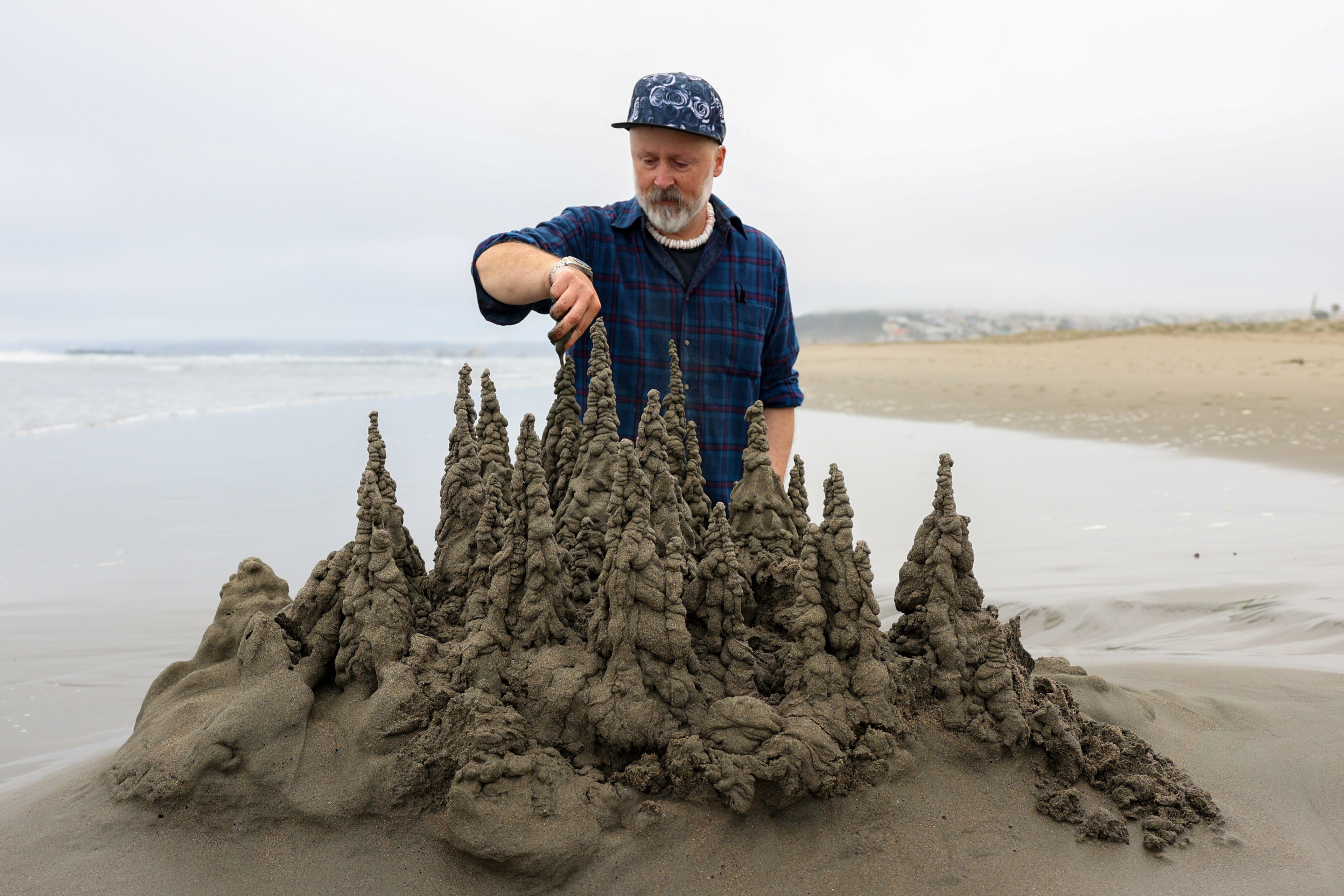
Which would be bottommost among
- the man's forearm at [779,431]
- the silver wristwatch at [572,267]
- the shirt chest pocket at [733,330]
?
the man's forearm at [779,431]

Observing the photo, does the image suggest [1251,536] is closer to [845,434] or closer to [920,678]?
[920,678]

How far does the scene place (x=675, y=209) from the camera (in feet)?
9.75

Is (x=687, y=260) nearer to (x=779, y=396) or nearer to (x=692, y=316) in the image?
(x=692, y=316)

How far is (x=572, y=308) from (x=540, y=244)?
2.50ft

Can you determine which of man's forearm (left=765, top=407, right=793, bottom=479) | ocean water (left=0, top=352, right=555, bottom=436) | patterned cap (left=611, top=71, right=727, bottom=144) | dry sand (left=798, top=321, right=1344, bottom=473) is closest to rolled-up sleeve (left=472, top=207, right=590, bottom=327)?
patterned cap (left=611, top=71, right=727, bottom=144)

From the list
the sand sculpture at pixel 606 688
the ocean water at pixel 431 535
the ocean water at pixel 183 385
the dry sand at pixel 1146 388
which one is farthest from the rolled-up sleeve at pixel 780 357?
the ocean water at pixel 183 385

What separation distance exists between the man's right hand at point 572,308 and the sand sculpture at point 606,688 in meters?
Answer: 0.26

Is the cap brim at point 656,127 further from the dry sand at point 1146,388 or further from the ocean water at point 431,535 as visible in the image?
the dry sand at point 1146,388

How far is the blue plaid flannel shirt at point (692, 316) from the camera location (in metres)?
3.15

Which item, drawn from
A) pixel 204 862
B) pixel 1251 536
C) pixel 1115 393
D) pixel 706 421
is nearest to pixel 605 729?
pixel 204 862

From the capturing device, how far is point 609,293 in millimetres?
3170

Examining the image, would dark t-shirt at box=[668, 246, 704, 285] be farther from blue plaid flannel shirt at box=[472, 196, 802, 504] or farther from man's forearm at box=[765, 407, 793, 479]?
man's forearm at box=[765, 407, 793, 479]

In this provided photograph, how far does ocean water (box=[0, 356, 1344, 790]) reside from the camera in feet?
13.0

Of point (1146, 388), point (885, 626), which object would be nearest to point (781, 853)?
point (885, 626)
